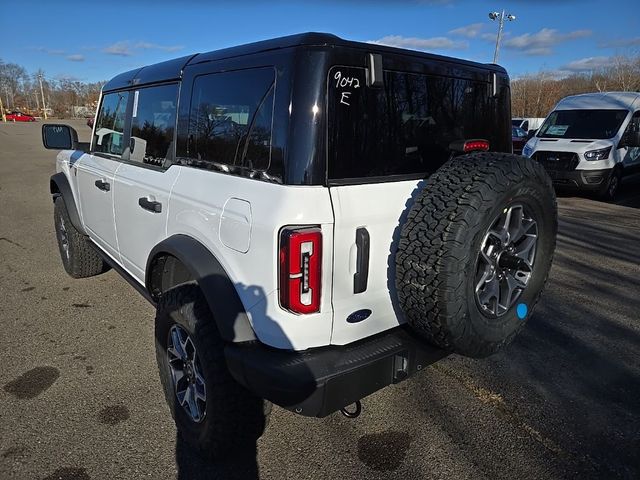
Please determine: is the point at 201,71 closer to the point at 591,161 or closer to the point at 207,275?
the point at 207,275

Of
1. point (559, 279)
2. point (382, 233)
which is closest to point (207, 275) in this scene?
point (382, 233)

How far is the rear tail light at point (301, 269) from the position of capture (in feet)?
5.81

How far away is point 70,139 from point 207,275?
297 cm

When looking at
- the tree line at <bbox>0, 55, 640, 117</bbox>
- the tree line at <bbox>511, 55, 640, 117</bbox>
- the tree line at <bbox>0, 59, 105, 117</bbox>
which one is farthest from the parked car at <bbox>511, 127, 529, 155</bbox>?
the tree line at <bbox>0, 59, 105, 117</bbox>

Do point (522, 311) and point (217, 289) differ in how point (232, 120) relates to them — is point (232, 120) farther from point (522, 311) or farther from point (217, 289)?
point (522, 311)

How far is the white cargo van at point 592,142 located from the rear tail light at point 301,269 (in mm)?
9739

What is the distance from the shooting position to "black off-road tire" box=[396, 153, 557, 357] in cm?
183

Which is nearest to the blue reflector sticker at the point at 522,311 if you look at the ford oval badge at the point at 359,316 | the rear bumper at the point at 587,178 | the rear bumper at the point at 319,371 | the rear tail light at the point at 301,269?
the rear bumper at the point at 319,371

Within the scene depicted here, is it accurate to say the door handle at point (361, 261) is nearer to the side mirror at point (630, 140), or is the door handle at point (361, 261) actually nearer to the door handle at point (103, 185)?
the door handle at point (103, 185)

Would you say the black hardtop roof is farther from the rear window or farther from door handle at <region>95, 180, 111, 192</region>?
door handle at <region>95, 180, 111, 192</region>

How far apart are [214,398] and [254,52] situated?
1.62 meters

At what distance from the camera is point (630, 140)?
10.1 m

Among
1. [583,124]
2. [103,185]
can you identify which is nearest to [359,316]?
[103,185]

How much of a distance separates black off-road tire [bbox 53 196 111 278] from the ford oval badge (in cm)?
333
